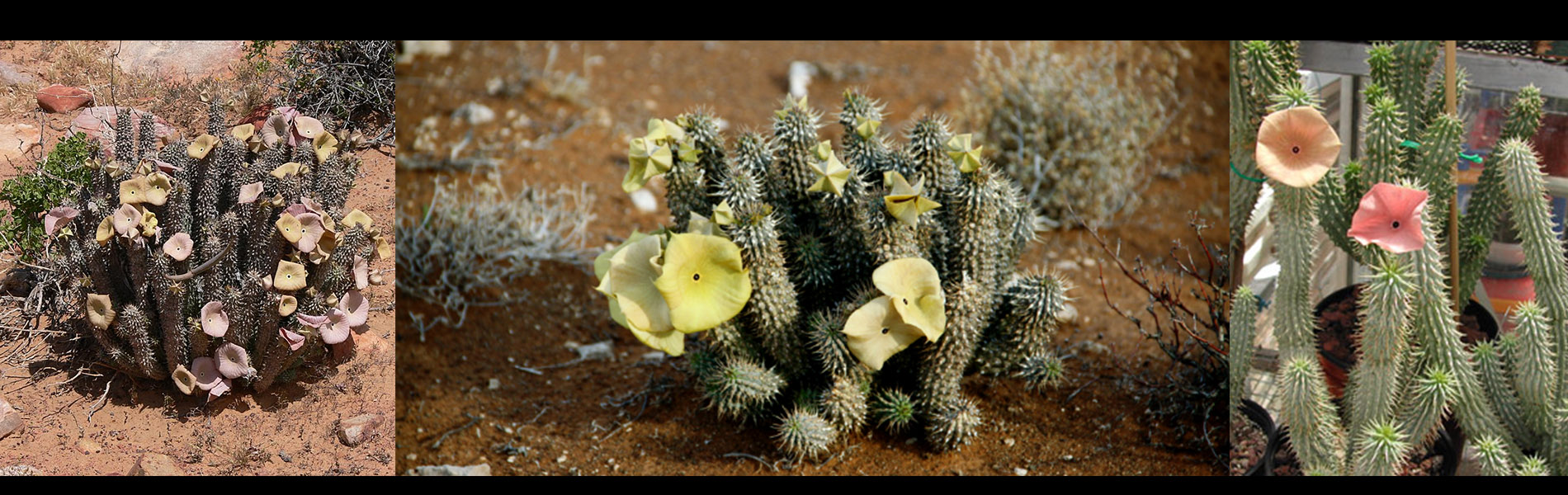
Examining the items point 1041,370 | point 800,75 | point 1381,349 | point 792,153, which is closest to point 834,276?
point 792,153

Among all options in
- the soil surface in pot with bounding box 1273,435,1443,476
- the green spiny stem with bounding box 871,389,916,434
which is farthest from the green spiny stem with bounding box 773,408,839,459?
the soil surface in pot with bounding box 1273,435,1443,476

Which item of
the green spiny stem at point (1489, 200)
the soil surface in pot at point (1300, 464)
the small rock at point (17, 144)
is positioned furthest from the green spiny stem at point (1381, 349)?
the small rock at point (17, 144)

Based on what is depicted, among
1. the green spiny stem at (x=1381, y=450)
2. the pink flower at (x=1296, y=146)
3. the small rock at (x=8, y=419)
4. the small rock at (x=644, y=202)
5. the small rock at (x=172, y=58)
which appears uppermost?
the small rock at (x=172, y=58)

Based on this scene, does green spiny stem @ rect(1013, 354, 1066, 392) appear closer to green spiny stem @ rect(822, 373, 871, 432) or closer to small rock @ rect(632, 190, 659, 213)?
green spiny stem @ rect(822, 373, 871, 432)

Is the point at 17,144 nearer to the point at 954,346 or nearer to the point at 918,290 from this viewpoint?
the point at 918,290

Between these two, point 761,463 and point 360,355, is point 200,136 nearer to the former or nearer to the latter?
point 360,355

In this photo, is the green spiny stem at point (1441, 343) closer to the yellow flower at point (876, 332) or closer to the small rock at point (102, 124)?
the yellow flower at point (876, 332)

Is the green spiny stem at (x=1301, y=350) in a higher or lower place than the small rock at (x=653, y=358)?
higher

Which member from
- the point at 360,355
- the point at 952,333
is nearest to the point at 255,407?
the point at 360,355
